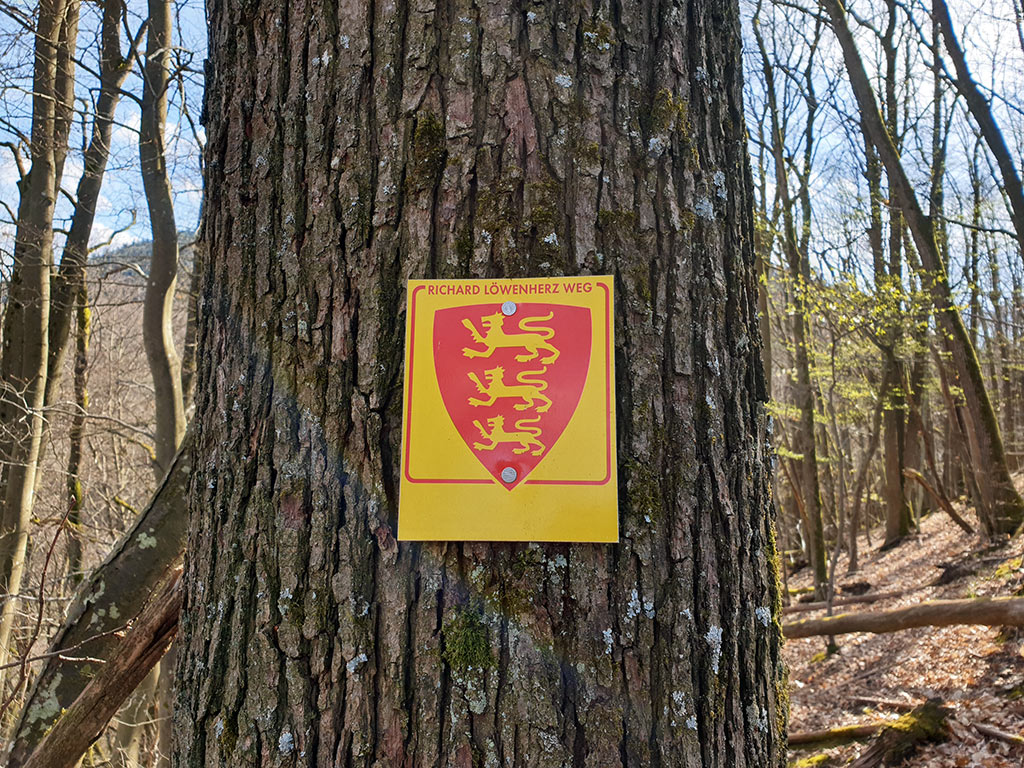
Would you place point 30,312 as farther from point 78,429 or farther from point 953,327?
point 953,327

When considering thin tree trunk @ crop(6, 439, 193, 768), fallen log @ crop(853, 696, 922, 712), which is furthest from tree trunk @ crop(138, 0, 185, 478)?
fallen log @ crop(853, 696, 922, 712)

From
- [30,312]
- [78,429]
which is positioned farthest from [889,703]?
[30,312]

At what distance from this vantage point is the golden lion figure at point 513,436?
3.60 feet

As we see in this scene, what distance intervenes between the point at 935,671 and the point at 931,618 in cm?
232

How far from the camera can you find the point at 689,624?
1.07 m

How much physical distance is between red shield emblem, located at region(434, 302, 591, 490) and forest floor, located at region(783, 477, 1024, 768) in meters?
4.45

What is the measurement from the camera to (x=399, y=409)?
1.12m

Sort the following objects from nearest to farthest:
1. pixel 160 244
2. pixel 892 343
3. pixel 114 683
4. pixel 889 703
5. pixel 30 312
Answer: pixel 114 683 < pixel 889 703 < pixel 160 244 < pixel 30 312 < pixel 892 343

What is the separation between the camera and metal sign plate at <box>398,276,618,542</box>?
42.3 inches

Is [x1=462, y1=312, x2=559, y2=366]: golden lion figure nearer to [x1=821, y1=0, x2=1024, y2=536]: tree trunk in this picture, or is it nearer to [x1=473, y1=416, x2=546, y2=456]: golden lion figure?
[x1=473, y1=416, x2=546, y2=456]: golden lion figure

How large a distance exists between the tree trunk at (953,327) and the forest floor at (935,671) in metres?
0.63

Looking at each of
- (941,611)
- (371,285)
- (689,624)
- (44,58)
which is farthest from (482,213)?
(44,58)

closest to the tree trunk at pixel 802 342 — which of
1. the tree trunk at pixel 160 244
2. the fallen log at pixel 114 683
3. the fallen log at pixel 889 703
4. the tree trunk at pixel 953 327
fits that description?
the tree trunk at pixel 953 327

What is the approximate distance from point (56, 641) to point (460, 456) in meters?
2.49
